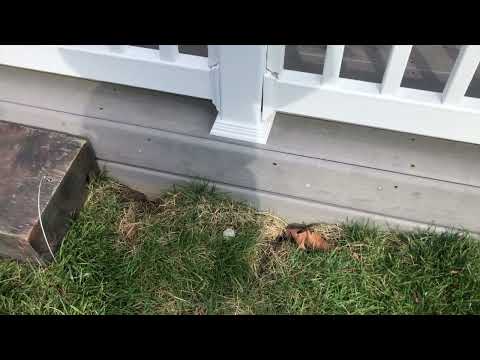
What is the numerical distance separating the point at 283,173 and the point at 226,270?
475mm

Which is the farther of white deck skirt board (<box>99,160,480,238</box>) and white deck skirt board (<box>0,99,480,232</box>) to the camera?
white deck skirt board (<box>99,160,480,238</box>)

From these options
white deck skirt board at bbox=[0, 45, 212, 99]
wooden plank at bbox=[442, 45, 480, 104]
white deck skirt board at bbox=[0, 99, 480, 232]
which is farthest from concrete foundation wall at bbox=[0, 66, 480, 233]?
wooden plank at bbox=[442, 45, 480, 104]

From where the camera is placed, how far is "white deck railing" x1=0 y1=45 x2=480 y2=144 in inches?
71.6

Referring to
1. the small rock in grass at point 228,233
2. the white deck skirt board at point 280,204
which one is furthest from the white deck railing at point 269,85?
the small rock in grass at point 228,233

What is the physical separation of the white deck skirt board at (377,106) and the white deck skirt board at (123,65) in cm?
33

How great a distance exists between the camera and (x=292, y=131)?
2.11 meters

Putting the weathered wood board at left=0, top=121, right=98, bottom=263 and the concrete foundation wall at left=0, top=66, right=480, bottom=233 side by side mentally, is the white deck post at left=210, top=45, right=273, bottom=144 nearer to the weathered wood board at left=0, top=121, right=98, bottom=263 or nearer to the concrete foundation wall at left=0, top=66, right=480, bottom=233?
the concrete foundation wall at left=0, top=66, right=480, bottom=233

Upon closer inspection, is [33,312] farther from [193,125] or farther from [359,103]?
[359,103]

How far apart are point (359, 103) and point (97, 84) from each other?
1224mm

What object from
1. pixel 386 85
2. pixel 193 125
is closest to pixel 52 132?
pixel 193 125

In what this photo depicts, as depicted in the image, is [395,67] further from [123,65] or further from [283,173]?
[123,65]

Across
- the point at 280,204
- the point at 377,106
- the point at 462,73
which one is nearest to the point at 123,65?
the point at 280,204

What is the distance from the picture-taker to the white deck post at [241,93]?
1802 millimetres

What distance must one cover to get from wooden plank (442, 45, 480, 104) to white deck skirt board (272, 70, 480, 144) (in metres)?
0.04
